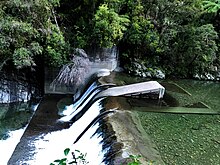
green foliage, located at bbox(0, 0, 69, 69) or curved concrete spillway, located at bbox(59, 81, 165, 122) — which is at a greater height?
green foliage, located at bbox(0, 0, 69, 69)

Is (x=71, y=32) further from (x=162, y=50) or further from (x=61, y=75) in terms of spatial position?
(x=162, y=50)

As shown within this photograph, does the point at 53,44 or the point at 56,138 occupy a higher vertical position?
the point at 53,44

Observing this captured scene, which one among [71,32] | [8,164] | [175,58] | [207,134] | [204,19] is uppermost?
[204,19]

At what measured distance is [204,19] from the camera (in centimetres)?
1065

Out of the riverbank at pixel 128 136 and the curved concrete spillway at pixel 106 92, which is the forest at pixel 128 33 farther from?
the riverbank at pixel 128 136

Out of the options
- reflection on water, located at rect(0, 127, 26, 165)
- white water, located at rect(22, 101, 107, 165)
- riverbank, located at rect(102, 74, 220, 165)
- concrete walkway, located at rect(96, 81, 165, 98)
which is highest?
concrete walkway, located at rect(96, 81, 165, 98)

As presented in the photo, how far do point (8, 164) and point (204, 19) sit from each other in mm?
8411

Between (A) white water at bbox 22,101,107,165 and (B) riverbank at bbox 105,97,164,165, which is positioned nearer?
(B) riverbank at bbox 105,97,164,165

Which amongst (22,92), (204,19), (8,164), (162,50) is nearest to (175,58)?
(162,50)

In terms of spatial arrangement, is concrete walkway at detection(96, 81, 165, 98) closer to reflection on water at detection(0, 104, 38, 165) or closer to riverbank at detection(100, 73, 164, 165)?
riverbank at detection(100, 73, 164, 165)

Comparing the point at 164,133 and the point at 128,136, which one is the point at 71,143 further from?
the point at 164,133

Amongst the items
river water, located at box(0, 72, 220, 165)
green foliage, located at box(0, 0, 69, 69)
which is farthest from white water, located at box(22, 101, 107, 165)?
green foliage, located at box(0, 0, 69, 69)

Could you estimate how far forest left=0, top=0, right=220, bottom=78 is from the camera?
24.0ft

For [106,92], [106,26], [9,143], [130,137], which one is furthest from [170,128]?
[106,26]
